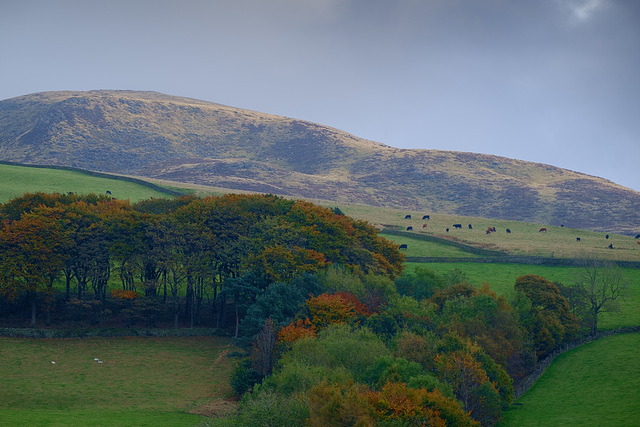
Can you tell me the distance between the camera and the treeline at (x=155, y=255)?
222 ft

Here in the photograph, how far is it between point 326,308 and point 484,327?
15.2 m

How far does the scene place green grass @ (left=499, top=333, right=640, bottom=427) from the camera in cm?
4125

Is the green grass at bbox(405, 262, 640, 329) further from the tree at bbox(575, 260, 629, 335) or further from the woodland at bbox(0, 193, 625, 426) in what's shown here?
the woodland at bbox(0, 193, 625, 426)

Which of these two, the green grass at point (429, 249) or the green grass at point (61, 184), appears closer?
the green grass at point (429, 249)

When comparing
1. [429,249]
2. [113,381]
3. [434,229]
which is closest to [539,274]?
[429,249]

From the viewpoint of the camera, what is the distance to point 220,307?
73.1m

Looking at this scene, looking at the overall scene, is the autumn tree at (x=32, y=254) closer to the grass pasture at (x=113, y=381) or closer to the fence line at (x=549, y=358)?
the grass pasture at (x=113, y=381)

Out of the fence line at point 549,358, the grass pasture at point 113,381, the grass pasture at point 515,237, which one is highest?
the grass pasture at point 515,237

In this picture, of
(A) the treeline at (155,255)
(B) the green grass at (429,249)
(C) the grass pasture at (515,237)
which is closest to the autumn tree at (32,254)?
(A) the treeline at (155,255)

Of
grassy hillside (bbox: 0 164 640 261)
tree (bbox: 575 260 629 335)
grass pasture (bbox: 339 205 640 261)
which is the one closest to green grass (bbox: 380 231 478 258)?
grassy hillside (bbox: 0 164 640 261)

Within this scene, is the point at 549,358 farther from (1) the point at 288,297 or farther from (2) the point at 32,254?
(2) the point at 32,254

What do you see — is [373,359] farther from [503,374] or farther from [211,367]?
[211,367]

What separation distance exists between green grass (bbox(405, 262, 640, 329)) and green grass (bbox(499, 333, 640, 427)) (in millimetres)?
7395

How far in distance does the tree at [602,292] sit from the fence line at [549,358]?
5.68ft
